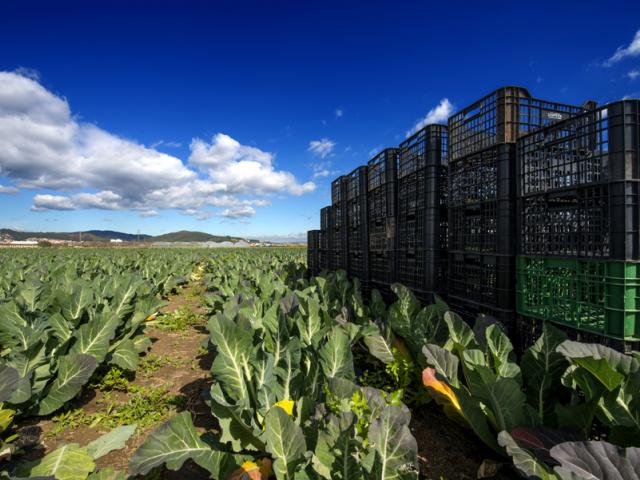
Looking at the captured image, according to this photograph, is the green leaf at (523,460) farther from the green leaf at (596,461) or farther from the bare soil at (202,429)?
the bare soil at (202,429)

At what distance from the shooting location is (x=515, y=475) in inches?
78.5

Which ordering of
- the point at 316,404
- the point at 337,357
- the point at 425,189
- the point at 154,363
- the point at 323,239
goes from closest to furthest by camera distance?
the point at 316,404 < the point at 337,357 < the point at 425,189 < the point at 154,363 < the point at 323,239

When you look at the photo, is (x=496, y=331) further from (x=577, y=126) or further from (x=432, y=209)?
(x=432, y=209)

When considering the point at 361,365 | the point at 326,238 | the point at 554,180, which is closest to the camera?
the point at 554,180

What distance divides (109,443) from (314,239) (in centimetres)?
810

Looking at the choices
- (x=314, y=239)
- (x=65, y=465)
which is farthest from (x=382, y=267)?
(x=314, y=239)

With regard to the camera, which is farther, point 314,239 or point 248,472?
point 314,239

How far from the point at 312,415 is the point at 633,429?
5.46ft

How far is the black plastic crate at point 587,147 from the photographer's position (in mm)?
2125

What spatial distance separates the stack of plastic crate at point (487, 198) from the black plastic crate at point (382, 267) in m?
1.23

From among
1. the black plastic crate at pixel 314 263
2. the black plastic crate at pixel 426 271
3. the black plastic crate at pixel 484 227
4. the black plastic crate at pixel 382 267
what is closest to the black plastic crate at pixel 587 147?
the black plastic crate at pixel 484 227

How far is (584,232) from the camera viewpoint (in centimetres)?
240

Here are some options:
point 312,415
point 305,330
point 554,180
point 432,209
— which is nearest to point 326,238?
point 432,209

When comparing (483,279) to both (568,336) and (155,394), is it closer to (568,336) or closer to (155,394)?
(568,336)
